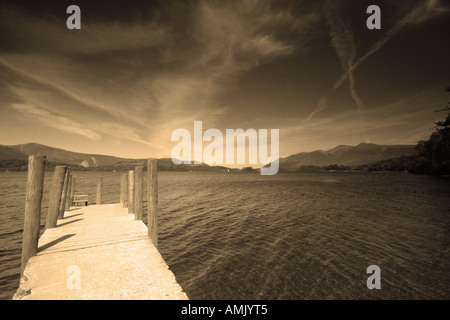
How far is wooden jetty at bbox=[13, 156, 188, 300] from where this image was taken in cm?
385

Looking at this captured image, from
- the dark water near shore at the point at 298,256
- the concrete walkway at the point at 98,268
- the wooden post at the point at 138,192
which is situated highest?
the wooden post at the point at 138,192

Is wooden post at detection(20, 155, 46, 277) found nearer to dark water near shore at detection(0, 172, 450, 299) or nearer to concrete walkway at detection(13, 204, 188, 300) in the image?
concrete walkway at detection(13, 204, 188, 300)

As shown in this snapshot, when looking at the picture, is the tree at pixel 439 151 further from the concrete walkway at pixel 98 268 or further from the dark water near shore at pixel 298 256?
the concrete walkway at pixel 98 268

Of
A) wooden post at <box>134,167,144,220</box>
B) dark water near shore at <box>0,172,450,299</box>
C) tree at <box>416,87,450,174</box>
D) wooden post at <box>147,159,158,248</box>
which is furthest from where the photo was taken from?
tree at <box>416,87,450,174</box>

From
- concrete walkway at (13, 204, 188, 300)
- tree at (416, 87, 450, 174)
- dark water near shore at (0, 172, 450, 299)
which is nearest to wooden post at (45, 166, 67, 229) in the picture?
concrete walkway at (13, 204, 188, 300)

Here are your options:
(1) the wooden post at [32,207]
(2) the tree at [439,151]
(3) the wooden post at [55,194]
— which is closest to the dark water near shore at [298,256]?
(3) the wooden post at [55,194]

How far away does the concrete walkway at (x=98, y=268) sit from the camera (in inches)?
150

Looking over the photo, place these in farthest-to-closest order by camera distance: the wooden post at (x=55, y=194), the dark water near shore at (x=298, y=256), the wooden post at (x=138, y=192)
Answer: the wooden post at (x=138, y=192) → the wooden post at (x=55, y=194) → the dark water near shore at (x=298, y=256)


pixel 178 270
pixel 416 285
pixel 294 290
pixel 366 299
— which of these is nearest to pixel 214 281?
pixel 178 270
